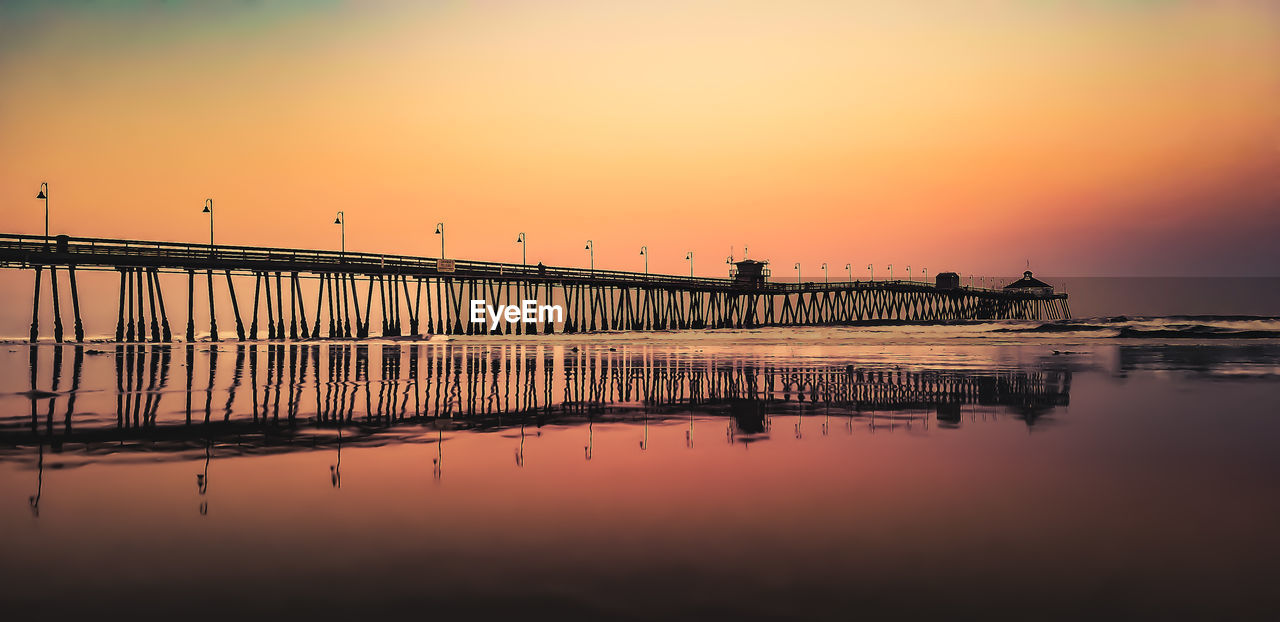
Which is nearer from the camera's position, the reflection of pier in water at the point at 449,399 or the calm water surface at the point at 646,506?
the calm water surface at the point at 646,506

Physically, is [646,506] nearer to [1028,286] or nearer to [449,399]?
[449,399]

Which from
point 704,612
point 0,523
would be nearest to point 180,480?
point 0,523

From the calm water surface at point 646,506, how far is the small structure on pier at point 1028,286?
15901 centimetres

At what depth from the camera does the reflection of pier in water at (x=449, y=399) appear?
45.4 feet

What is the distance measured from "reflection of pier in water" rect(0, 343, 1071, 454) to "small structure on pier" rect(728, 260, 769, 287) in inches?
3184

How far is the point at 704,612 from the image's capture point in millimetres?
5355

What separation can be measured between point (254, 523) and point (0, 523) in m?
2.03

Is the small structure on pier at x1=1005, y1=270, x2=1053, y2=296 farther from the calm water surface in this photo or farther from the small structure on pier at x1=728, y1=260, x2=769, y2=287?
the calm water surface

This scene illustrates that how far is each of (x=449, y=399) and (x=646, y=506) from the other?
36.9ft

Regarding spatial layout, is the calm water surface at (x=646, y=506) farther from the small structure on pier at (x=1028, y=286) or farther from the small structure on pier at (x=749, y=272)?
the small structure on pier at (x=1028, y=286)

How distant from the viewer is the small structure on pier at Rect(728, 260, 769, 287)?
363 ft

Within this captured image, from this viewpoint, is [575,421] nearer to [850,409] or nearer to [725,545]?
[850,409]

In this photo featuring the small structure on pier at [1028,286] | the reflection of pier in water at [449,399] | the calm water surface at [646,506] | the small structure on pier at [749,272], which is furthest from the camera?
the small structure on pier at [1028,286]

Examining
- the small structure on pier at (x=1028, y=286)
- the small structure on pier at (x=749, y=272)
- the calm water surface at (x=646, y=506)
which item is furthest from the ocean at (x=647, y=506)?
the small structure on pier at (x=1028, y=286)
